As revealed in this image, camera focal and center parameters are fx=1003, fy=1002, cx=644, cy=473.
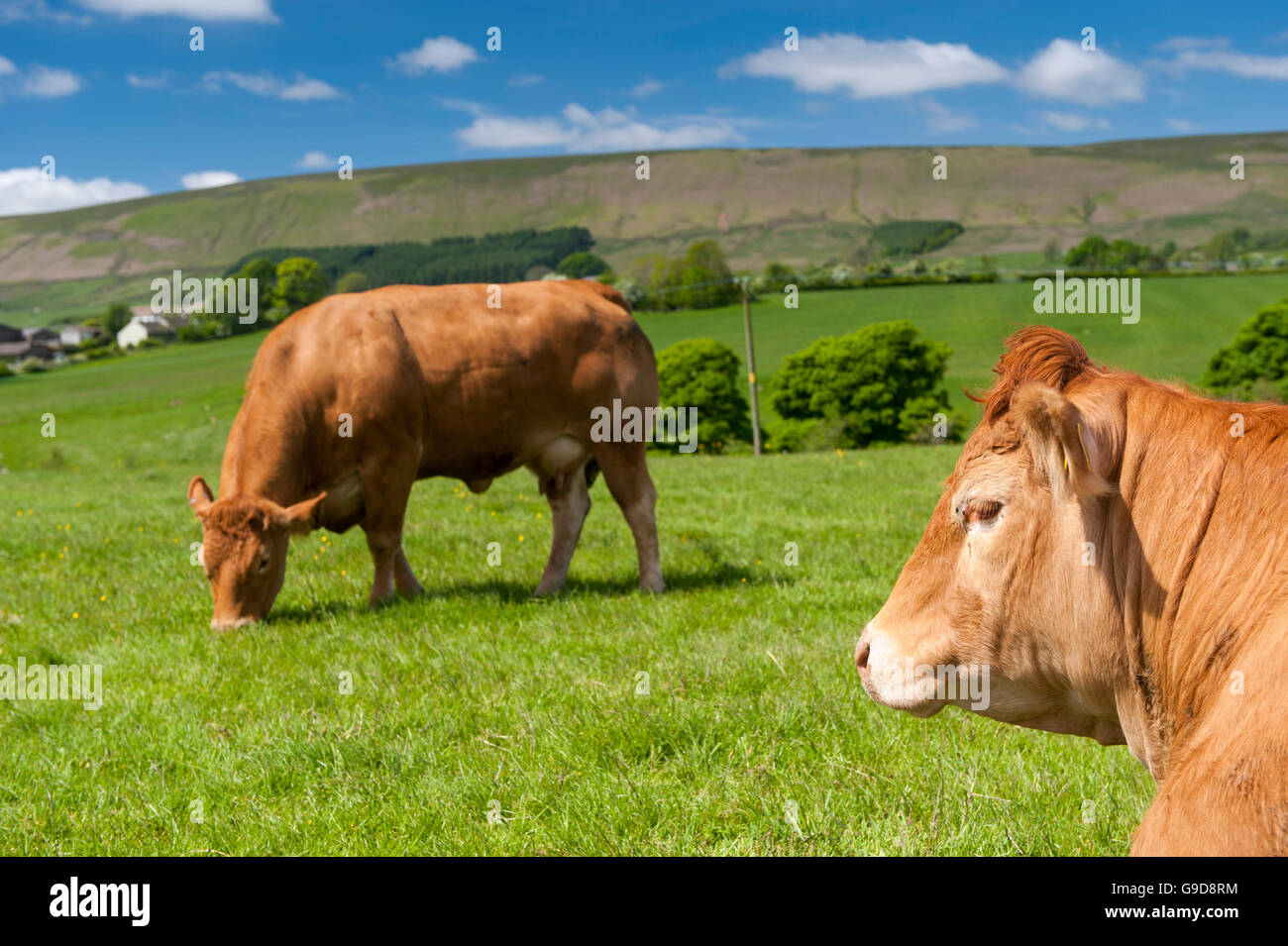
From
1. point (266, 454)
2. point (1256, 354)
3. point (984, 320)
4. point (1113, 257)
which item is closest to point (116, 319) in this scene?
point (984, 320)

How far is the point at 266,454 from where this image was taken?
25.3ft

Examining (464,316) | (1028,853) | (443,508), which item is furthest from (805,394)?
(1028,853)

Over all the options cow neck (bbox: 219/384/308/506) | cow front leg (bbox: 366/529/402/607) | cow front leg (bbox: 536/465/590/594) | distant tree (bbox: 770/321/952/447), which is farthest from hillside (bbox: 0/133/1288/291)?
cow neck (bbox: 219/384/308/506)

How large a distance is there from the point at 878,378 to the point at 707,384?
Result: 1066cm

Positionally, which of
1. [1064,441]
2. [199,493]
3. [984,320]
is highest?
[984,320]

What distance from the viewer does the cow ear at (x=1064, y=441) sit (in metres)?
2.29

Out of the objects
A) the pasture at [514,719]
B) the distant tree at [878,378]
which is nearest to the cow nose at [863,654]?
the pasture at [514,719]

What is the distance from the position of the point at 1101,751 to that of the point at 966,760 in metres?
0.64

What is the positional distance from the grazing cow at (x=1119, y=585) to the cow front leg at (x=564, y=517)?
5.90m

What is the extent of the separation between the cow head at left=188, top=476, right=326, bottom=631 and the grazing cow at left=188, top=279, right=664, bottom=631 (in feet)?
0.03

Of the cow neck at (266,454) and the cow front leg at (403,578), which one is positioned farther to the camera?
the cow front leg at (403,578)

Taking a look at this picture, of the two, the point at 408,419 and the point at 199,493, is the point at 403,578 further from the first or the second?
the point at 199,493

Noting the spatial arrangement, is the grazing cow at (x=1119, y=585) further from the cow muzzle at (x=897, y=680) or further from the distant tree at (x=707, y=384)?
the distant tree at (x=707, y=384)
